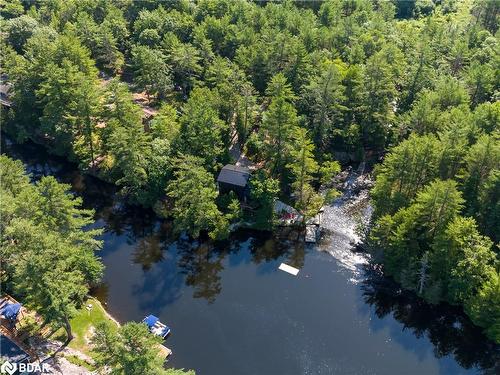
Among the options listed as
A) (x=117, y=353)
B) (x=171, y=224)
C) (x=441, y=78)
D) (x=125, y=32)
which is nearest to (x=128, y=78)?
(x=125, y=32)

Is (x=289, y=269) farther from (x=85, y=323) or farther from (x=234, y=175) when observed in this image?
(x=85, y=323)

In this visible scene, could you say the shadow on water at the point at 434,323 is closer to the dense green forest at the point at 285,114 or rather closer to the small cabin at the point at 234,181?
the dense green forest at the point at 285,114

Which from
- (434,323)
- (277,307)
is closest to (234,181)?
(277,307)

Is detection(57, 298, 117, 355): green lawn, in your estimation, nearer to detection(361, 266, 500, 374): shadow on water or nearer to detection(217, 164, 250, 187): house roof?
detection(217, 164, 250, 187): house roof

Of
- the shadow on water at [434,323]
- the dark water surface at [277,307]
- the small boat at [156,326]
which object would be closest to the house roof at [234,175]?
the dark water surface at [277,307]

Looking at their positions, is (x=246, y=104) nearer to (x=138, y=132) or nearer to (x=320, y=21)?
(x=138, y=132)

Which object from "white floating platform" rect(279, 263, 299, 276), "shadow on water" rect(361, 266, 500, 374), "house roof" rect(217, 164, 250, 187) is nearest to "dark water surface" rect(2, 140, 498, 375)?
"shadow on water" rect(361, 266, 500, 374)
